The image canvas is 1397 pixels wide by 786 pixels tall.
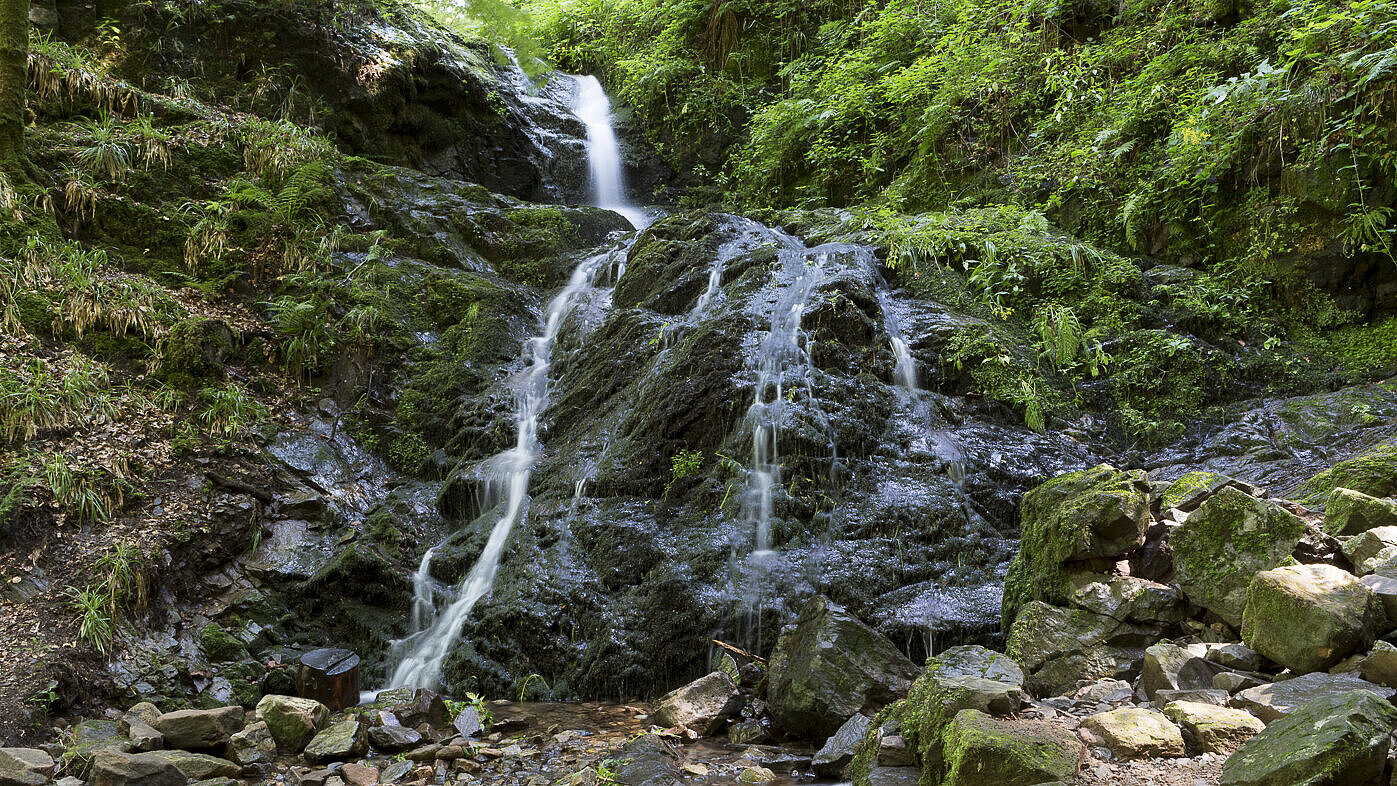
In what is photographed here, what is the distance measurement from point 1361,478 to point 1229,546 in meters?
1.39

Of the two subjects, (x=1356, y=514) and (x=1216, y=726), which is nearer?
(x=1216, y=726)

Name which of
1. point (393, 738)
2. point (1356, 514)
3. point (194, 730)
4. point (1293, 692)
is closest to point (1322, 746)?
point (1293, 692)

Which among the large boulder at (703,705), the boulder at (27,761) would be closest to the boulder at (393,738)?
the large boulder at (703,705)

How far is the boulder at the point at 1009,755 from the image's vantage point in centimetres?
254

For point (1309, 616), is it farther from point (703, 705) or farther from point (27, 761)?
point (27, 761)

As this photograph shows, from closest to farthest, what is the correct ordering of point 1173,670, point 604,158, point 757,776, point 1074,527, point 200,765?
point 1173,670 < point 757,776 < point 200,765 < point 1074,527 < point 604,158

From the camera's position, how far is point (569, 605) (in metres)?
5.60

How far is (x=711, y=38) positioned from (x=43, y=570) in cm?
1396

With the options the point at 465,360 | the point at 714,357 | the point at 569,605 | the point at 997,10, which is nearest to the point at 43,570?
the point at 569,605

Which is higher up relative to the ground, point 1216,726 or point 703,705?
point 1216,726

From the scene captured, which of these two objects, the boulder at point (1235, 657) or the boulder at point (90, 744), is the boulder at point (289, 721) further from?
the boulder at point (1235, 657)

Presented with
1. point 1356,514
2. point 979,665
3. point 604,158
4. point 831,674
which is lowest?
point 831,674

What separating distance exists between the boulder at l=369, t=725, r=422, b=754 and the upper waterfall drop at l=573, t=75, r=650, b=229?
32.6 feet

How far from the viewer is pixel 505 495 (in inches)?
273
